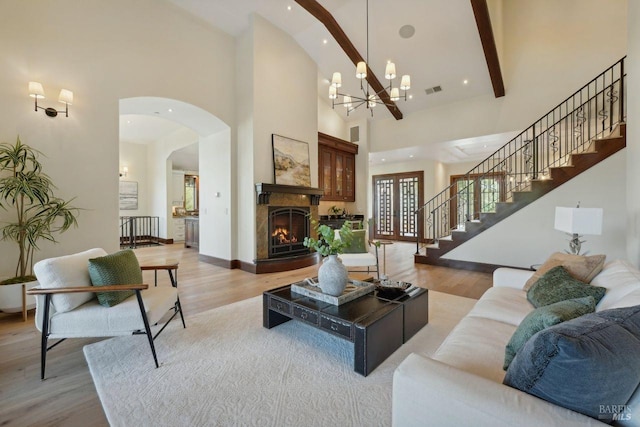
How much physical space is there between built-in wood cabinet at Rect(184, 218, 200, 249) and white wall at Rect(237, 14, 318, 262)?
9.27 ft

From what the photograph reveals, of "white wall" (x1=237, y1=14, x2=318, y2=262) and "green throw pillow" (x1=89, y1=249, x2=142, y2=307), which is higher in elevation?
"white wall" (x1=237, y1=14, x2=318, y2=262)

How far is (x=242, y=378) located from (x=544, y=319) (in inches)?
73.5

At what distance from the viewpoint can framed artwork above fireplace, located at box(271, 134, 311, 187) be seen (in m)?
5.50

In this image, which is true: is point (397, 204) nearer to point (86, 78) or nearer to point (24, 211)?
point (86, 78)

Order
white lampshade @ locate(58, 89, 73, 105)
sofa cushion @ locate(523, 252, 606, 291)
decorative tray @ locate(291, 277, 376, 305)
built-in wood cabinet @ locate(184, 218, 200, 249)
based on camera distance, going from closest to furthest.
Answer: sofa cushion @ locate(523, 252, 606, 291), decorative tray @ locate(291, 277, 376, 305), white lampshade @ locate(58, 89, 73, 105), built-in wood cabinet @ locate(184, 218, 200, 249)

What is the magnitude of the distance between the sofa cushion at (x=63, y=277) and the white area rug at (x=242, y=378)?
496 millimetres

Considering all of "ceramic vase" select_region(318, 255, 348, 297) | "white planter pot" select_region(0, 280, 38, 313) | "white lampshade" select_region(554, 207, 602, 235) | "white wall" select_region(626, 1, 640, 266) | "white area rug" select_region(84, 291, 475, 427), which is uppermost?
"white wall" select_region(626, 1, 640, 266)

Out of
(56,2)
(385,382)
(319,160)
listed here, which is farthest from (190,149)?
(385,382)

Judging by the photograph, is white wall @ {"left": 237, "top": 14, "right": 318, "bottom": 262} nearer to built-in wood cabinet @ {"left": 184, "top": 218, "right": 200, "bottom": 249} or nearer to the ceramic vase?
built-in wood cabinet @ {"left": 184, "top": 218, "right": 200, "bottom": 249}

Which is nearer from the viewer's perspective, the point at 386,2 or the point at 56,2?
the point at 56,2

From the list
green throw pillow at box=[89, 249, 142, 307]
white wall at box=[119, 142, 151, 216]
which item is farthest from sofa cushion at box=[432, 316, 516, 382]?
white wall at box=[119, 142, 151, 216]

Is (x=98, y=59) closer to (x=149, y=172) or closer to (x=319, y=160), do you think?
(x=319, y=160)

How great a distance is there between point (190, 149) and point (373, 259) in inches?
270

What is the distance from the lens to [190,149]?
27.8 feet
